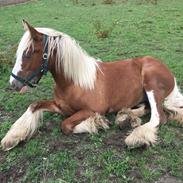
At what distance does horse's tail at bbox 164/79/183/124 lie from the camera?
4750 mm

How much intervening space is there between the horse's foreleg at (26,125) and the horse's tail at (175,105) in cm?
127

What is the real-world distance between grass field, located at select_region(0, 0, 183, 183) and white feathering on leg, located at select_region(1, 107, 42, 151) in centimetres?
7

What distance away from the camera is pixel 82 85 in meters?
4.48

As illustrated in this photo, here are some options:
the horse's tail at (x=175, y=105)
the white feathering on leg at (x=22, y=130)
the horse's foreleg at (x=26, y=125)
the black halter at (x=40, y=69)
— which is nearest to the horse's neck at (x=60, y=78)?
the black halter at (x=40, y=69)

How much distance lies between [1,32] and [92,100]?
639cm

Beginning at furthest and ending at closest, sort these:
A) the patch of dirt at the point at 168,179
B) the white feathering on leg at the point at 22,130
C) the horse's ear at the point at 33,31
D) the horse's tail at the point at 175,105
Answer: the horse's tail at the point at 175,105
the white feathering on leg at the point at 22,130
the horse's ear at the point at 33,31
the patch of dirt at the point at 168,179

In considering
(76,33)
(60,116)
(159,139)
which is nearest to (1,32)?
(76,33)

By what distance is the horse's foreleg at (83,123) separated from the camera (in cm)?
441

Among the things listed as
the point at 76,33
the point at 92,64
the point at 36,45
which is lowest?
the point at 76,33

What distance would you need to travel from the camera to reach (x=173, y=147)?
423cm

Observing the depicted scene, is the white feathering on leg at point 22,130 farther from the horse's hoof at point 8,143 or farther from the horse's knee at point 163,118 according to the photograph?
the horse's knee at point 163,118

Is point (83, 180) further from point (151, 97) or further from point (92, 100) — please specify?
point (151, 97)

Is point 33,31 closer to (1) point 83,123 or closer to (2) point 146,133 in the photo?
(1) point 83,123

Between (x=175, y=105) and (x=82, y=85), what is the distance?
118 cm
